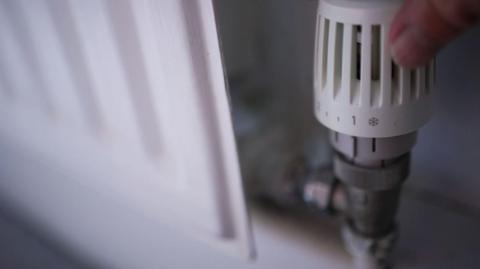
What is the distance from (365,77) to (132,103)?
147mm

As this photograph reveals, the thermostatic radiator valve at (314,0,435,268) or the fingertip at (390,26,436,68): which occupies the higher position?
the fingertip at (390,26,436,68)

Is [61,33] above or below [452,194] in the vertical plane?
above

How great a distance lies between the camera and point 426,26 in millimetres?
153

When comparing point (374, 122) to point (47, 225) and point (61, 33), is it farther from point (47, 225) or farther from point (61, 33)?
point (47, 225)

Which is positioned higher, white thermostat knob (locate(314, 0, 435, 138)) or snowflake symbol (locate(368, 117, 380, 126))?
white thermostat knob (locate(314, 0, 435, 138))

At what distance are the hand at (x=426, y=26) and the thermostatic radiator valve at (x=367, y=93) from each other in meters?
0.01

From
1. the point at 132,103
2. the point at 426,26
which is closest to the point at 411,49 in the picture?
the point at 426,26

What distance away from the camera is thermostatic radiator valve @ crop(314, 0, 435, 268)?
0.60 ft

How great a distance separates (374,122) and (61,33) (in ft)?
0.64

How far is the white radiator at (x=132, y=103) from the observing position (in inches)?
8.9

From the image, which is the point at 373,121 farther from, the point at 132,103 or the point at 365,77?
the point at 132,103

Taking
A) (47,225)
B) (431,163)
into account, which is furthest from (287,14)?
(47,225)

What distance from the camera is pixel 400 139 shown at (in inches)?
8.5

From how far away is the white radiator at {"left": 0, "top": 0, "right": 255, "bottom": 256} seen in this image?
22 centimetres
